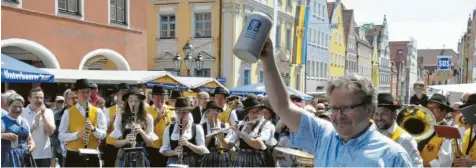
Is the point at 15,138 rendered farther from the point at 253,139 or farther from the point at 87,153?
the point at 253,139

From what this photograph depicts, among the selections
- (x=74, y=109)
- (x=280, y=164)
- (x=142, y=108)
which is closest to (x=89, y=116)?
(x=74, y=109)

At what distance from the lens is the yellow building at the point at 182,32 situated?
2822cm

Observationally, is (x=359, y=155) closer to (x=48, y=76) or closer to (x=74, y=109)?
(x=74, y=109)

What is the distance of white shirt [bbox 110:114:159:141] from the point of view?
6750 mm

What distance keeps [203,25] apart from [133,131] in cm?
2245

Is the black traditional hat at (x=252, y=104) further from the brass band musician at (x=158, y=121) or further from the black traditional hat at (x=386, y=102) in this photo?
the black traditional hat at (x=386, y=102)

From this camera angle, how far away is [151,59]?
96.1ft

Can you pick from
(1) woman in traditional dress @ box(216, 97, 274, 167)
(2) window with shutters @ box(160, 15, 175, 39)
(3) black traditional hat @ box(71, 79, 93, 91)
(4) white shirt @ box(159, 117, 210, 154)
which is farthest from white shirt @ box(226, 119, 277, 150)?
(2) window with shutters @ box(160, 15, 175, 39)

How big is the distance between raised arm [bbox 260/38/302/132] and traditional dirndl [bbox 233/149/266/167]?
4510mm

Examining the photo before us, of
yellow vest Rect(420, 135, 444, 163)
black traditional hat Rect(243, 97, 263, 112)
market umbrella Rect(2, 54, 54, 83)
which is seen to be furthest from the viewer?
market umbrella Rect(2, 54, 54, 83)

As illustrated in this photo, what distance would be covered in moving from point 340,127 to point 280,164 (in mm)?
4689

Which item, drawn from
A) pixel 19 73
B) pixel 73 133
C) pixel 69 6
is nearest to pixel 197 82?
pixel 69 6

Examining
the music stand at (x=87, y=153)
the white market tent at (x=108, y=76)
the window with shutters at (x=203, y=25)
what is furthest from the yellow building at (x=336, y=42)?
the music stand at (x=87, y=153)

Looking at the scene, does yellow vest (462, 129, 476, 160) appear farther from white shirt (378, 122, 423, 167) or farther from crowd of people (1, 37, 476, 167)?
white shirt (378, 122, 423, 167)
